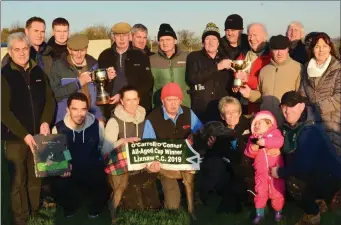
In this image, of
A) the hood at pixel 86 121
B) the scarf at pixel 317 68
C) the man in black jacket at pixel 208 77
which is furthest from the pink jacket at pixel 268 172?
the hood at pixel 86 121

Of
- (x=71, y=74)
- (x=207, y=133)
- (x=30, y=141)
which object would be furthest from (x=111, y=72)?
(x=207, y=133)

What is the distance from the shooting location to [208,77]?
6.60 m

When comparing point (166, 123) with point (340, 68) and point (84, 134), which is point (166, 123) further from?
point (340, 68)

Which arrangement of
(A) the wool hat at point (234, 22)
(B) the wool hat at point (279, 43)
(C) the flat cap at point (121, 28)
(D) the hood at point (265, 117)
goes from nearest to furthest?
(D) the hood at point (265, 117) → (B) the wool hat at point (279, 43) → (C) the flat cap at point (121, 28) → (A) the wool hat at point (234, 22)

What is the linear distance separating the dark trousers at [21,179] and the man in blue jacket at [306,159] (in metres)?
2.95

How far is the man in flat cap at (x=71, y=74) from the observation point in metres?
6.26

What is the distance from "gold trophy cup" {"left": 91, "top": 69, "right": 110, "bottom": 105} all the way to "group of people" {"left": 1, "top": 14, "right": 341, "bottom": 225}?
9 centimetres

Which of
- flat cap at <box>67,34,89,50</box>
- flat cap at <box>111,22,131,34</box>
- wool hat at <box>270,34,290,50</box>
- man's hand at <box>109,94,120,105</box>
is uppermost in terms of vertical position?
flat cap at <box>111,22,131,34</box>

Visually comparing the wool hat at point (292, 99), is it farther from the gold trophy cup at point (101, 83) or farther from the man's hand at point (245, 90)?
the gold trophy cup at point (101, 83)

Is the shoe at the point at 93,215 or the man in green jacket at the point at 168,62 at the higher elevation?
the man in green jacket at the point at 168,62

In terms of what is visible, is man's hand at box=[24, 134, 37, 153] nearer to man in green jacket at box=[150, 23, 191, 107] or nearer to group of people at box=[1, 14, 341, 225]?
group of people at box=[1, 14, 341, 225]

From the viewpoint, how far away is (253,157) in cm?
567

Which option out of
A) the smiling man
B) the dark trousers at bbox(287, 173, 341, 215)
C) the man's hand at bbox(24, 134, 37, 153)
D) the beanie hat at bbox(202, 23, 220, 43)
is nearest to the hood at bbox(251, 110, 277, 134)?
the dark trousers at bbox(287, 173, 341, 215)

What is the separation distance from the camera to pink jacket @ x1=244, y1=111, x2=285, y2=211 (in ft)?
18.0
